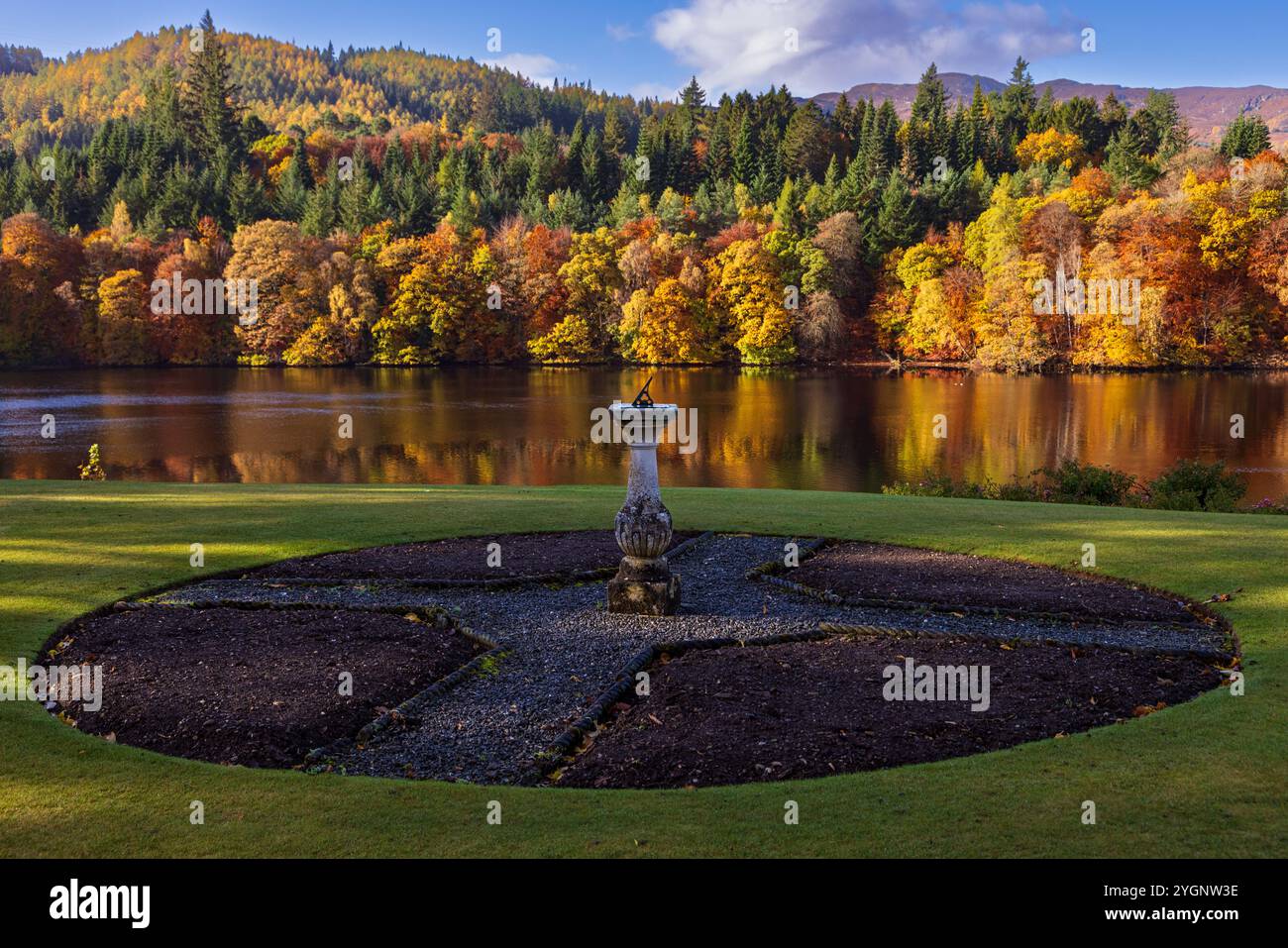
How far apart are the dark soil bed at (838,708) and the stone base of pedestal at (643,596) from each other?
1.32 meters

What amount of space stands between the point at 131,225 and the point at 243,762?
117m

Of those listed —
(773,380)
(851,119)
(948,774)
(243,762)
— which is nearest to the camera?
(948,774)

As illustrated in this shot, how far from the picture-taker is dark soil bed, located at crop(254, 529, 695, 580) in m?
14.7

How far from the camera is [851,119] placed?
142000 millimetres

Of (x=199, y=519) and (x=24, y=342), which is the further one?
(x=24, y=342)

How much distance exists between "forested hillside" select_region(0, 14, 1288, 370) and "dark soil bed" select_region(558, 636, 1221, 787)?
240ft

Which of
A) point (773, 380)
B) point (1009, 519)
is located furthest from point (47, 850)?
point (773, 380)
